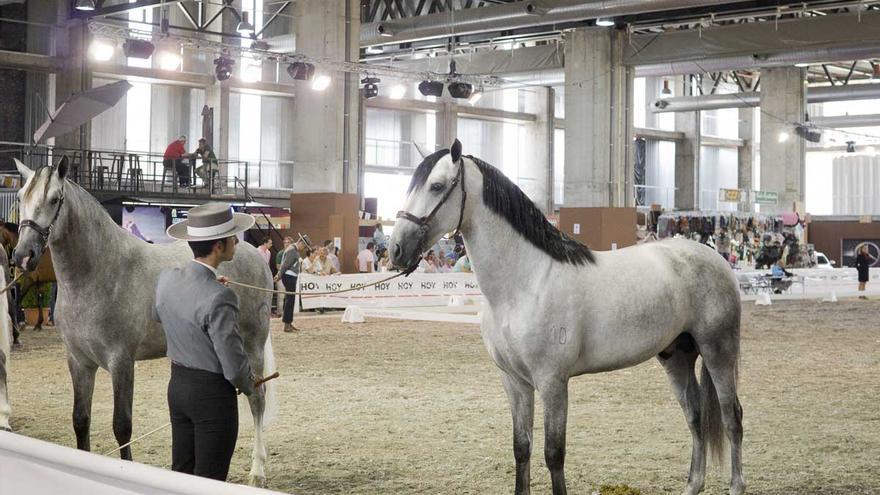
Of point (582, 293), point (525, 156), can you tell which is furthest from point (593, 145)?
point (582, 293)

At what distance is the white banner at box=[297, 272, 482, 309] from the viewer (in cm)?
2005

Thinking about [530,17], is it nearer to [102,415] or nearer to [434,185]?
[102,415]

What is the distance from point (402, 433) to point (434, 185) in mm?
3320

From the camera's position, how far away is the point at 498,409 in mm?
8938

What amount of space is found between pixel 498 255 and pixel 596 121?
2296cm

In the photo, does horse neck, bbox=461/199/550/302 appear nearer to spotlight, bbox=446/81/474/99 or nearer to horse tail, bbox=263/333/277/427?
horse tail, bbox=263/333/277/427

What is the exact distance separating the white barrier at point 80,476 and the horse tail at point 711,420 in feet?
12.9

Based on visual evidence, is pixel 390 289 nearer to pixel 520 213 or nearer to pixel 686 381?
pixel 686 381

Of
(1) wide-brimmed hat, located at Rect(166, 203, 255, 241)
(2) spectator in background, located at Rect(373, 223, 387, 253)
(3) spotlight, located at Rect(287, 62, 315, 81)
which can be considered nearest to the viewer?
(1) wide-brimmed hat, located at Rect(166, 203, 255, 241)

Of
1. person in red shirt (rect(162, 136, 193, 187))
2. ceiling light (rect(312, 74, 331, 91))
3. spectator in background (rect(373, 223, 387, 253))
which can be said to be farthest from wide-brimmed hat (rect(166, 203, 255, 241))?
spectator in background (rect(373, 223, 387, 253))

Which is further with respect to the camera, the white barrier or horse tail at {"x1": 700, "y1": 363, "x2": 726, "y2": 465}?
horse tail at {"x1": 700, "y1": 363, "x2": 726, "y2": 465}

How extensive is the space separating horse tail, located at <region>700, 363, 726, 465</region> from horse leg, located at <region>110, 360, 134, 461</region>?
10.8 ft

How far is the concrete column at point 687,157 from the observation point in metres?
44.9

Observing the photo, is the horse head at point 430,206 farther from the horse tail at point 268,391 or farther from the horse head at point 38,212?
the horse head at point 38,212
